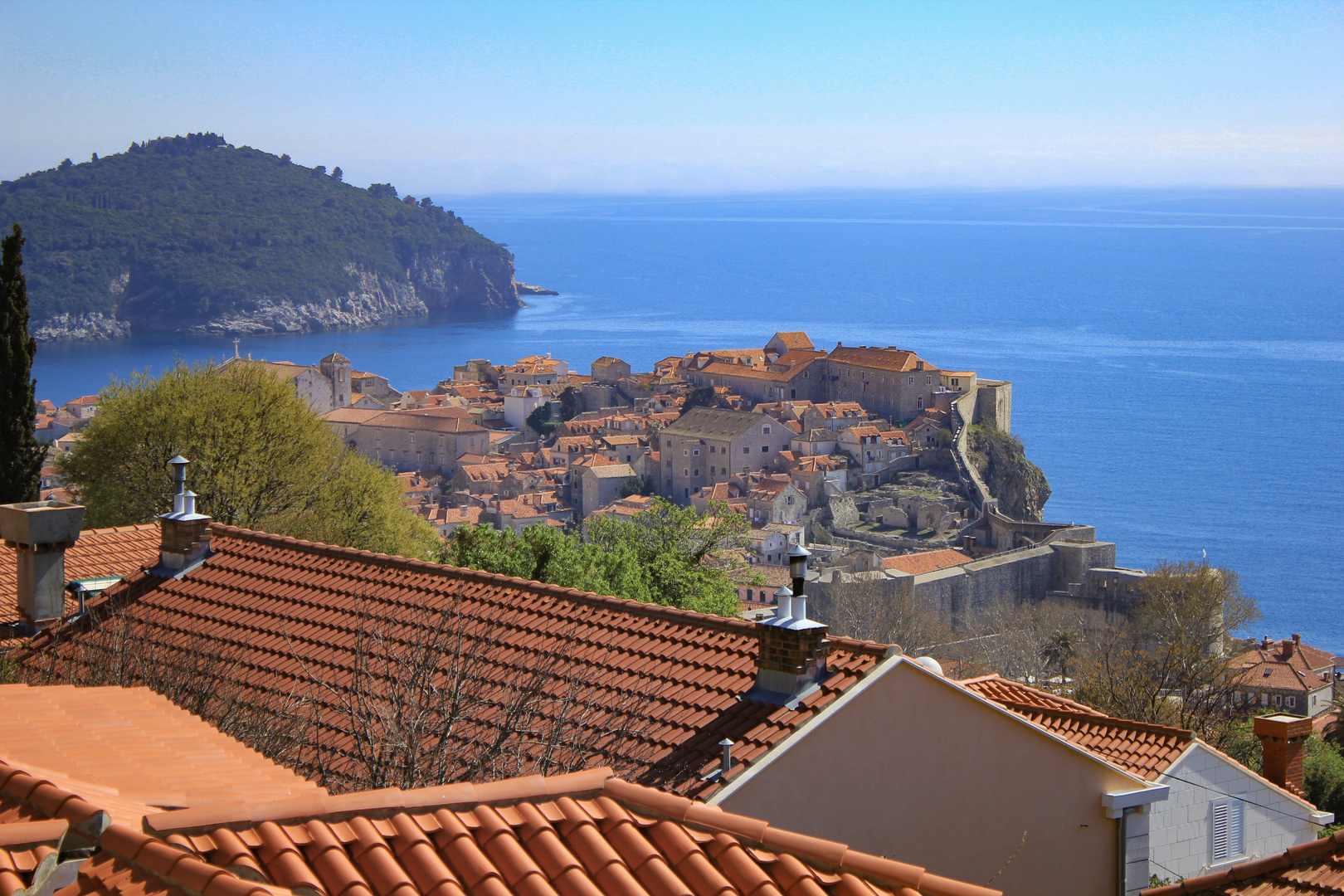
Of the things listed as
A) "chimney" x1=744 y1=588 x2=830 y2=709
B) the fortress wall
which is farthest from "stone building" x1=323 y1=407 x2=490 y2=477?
"chimney" x1=744 y1=588 x2=830 y2=709

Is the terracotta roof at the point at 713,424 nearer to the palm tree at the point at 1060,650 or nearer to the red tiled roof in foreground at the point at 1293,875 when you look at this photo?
the palm tree at the point at 1060,650

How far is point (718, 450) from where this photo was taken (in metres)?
62.2

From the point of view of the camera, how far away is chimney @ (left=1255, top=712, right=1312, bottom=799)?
8195mm

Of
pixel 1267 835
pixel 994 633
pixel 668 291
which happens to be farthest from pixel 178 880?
pixel 668 291

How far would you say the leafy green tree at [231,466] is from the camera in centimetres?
1666

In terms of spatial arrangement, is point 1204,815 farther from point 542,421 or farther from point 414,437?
point 542,421

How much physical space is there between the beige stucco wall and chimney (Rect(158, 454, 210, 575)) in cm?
422

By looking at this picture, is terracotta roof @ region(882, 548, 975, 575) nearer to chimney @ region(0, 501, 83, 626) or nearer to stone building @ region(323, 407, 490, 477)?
stone building @ region(323, 407, 490, 477)

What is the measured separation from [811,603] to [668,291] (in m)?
125

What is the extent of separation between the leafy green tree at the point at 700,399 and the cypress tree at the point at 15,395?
55.9 m

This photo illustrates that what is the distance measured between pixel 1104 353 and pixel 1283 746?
4214 inches

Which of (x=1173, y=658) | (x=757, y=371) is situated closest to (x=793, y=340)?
(x=757, y=371)

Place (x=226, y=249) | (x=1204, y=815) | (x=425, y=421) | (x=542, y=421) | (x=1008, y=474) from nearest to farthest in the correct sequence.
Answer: (x=1204, y=815) → (x=1008, y=474) → (x=425, y=421) → (x=542, y=421) → (x=226, y=249)

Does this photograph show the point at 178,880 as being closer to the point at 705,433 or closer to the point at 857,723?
the point at 857,723
